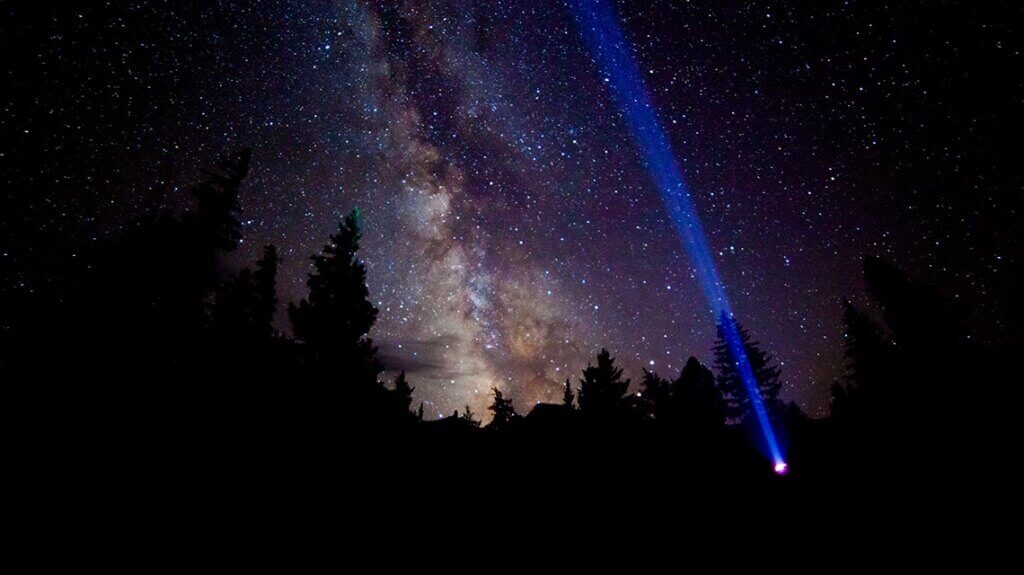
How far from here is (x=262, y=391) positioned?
1257 centimetres

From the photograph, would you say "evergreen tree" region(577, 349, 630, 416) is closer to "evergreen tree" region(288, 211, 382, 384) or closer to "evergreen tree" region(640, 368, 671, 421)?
"evergreen tree" region(640, 368, 671, 421)

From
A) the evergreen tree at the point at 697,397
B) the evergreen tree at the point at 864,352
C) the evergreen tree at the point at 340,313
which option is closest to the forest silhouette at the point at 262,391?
the evergreen tree at the point at 340,313

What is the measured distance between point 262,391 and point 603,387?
1117 inches

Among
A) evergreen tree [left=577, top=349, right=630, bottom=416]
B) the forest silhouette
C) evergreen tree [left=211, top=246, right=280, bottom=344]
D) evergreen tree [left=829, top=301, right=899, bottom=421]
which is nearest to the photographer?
the forest silhouette

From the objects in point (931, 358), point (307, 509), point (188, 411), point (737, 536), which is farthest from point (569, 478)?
point (931, 358)

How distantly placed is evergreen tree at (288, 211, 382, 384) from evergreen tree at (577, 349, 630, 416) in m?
21.0

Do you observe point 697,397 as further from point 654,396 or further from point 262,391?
point 262,391

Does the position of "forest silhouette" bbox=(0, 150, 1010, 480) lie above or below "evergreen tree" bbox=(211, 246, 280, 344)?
below

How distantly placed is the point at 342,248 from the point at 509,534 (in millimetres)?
17981

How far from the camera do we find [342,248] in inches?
866

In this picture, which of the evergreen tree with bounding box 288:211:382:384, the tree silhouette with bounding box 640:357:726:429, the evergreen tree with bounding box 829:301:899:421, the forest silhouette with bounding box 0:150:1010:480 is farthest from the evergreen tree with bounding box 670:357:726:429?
the evergreen tree with bounding box 288:211:382:384

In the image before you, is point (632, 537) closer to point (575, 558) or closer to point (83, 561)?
point (575, 558)

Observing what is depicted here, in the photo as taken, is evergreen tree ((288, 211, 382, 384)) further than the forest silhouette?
Yes

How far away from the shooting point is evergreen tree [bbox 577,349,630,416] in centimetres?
3409
